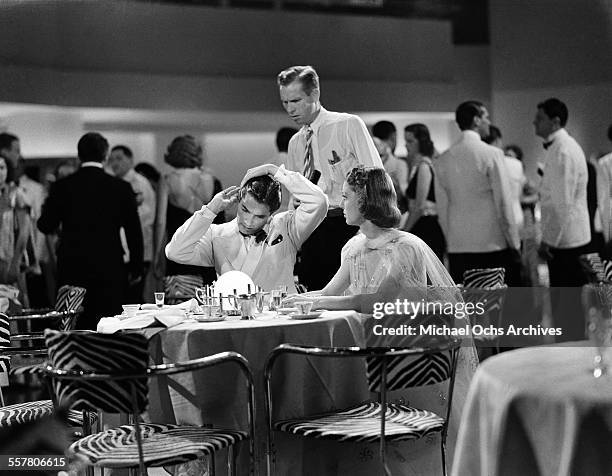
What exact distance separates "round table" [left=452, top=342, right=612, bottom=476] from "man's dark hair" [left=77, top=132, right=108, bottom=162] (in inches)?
148

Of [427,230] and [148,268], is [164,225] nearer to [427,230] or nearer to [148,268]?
[148,268]

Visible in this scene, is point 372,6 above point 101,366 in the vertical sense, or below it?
above

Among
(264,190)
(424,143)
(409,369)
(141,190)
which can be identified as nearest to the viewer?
(409,369)

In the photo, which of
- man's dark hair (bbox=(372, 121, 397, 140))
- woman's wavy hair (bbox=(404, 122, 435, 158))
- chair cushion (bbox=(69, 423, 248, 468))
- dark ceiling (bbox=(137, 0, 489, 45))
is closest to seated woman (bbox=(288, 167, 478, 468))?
chair cushion (bbox=(69, 423, 248, 468))

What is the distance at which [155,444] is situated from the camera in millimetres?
3324

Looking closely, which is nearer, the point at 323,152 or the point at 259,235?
the point at 259,235

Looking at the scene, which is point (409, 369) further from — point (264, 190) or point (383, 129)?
point (383, 129)

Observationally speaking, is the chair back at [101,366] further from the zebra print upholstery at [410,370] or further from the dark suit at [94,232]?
the dark suit at [94,232]

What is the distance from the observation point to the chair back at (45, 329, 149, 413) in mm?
3154

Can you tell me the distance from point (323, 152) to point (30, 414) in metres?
1.89

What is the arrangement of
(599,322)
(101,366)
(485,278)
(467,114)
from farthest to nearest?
(467,114)
(485,278)
(101,366)
(599,322)

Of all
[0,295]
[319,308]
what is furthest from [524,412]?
[0,295]

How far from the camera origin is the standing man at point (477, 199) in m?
6.51

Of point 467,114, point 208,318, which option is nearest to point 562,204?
point 467,114
